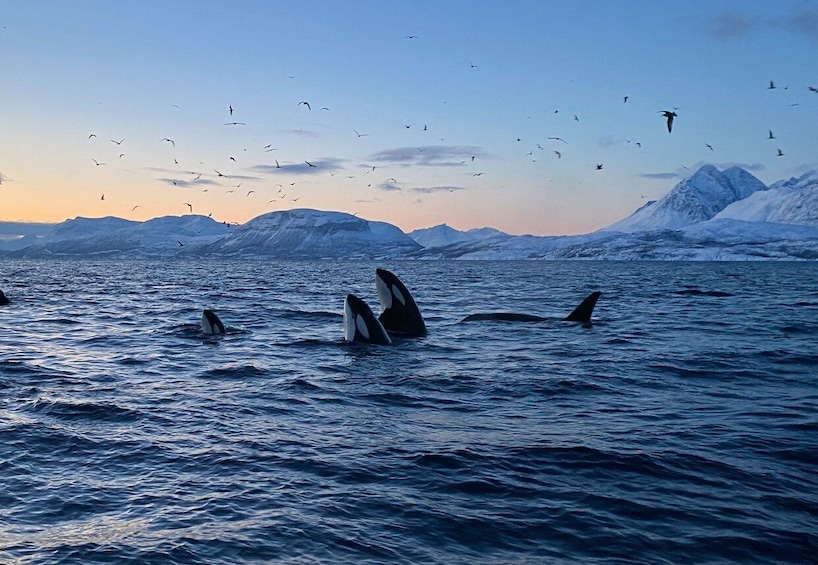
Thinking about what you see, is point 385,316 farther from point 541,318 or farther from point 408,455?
point 408,455

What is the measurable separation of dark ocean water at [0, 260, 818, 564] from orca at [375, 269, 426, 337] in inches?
55.9

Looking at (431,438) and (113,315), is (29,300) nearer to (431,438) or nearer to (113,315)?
(113,315)

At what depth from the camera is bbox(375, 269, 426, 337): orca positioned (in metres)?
19.1

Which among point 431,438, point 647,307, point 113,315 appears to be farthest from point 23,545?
point 647,307

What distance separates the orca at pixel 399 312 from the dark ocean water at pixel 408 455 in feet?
4.66

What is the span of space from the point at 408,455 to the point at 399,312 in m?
11.0

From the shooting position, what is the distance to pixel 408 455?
898 centimetres

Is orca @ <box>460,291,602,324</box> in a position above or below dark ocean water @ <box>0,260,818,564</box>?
above

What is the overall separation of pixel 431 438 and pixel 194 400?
472 cm

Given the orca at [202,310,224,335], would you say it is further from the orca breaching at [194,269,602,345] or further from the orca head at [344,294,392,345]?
the orca head at [344,294,392,345]

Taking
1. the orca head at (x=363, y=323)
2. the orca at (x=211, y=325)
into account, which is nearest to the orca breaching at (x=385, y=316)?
the orca head at (x=363, y=323)

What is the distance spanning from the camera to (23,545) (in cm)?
617

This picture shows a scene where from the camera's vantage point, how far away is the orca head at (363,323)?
59.3ft

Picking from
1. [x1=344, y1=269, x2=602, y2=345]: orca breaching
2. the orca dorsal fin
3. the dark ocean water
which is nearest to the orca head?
[x1=344, y1=269, x2=602, y2=345]: orca breaching
